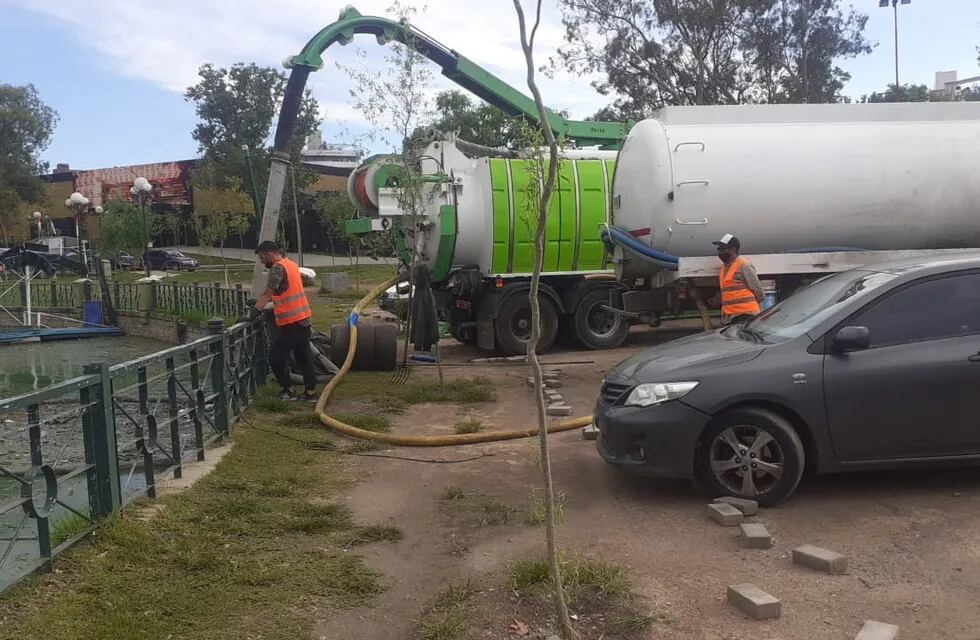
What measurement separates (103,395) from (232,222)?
2999 cm

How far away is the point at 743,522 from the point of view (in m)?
4.60

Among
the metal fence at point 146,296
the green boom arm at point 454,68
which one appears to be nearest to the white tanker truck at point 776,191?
the green boom arm at point 454,68

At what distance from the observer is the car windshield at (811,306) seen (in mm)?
5098

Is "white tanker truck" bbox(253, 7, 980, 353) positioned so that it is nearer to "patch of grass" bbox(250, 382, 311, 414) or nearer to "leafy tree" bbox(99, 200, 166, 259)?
"patch of grass" bbox(250, 382, 311, 414)

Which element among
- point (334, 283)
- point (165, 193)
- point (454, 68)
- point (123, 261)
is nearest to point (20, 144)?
point (165, 193)

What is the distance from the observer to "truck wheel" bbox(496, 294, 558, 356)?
468 inches

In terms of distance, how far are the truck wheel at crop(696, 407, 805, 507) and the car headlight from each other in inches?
10.9

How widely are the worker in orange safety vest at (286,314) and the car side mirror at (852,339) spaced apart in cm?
522

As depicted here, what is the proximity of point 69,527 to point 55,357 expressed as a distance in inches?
561

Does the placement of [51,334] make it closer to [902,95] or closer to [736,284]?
[736,284]

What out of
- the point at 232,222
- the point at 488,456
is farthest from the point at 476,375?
the point at 232,222

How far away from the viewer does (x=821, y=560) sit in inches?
154

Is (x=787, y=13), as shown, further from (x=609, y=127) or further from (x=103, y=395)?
(x=103, y=395)

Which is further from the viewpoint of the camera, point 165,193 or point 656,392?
point 165,193
